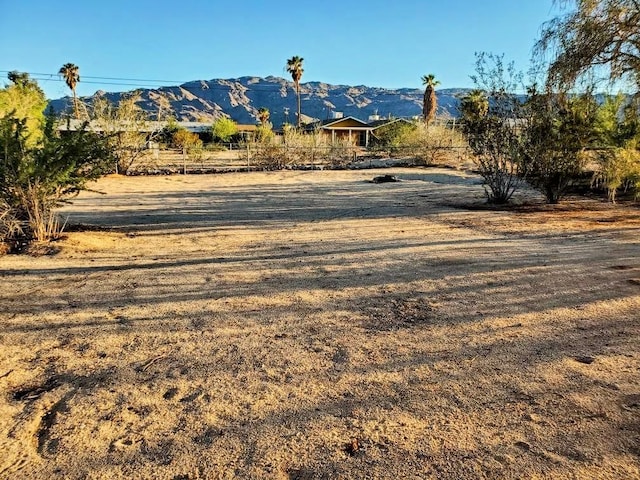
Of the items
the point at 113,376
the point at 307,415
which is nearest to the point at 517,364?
the point at 307,415

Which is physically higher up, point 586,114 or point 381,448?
point 586,114

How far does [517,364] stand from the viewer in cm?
339

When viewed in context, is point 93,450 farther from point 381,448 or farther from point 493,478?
point 493,478

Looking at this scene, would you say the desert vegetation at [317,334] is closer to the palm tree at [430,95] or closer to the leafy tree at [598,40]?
the leafy tree at [598,40]

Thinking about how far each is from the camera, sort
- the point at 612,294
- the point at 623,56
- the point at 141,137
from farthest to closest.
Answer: the point at 141,137, the point at 623,56, the point at 612,294

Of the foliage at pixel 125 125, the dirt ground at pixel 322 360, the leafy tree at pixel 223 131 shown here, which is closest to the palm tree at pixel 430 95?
the leafy tree at pixel 223 131

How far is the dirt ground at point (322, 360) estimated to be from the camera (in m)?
2.42

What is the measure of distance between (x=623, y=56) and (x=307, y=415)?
38.9 feet

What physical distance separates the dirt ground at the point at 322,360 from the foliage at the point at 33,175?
783 millimetres

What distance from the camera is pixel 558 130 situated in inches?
475

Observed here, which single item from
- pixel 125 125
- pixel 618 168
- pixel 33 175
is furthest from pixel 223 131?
pixel 33 175

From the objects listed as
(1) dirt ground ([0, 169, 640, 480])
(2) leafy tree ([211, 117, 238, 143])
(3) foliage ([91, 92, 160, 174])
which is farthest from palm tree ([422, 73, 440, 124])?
(1) dirt ground ([0, 169, 640, 480])

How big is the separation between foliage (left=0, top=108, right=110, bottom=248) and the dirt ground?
783 millimetres

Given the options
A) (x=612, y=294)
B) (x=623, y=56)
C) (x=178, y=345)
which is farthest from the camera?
(x=623, y=56)
